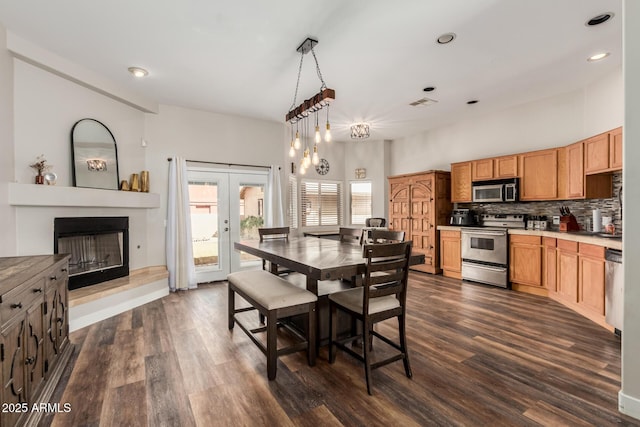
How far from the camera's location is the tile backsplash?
3.84 m

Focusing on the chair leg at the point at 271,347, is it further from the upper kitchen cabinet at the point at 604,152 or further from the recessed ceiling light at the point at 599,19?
the upper kitchen cabinet at the point at 604,152

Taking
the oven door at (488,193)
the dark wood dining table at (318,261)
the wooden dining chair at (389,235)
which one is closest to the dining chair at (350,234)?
the wooden dining chair at (389,235)

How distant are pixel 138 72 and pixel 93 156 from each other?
4.07 ft

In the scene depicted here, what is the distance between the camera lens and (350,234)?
153 inches

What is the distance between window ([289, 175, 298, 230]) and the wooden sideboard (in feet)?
12.9

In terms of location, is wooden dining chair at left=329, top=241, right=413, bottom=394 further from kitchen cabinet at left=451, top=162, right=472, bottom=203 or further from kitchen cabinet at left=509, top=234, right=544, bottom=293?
kitchen cabinet at left=451, top=162, right=472, bottom=203

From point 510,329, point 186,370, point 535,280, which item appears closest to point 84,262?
point 186,370

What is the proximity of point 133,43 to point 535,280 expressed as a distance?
5.76m

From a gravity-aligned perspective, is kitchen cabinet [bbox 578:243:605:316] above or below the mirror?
below

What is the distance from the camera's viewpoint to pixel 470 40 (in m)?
2.98

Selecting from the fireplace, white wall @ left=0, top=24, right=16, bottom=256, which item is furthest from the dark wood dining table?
white wall @ left=0, top=24, right=16, bottom=256

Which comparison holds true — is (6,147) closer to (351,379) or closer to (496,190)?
(351,379)

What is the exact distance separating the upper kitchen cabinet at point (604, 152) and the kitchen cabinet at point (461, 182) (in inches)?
68.7

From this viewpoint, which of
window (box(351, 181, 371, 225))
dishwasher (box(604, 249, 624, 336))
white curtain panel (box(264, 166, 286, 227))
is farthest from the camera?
window (box(351, 181, 371, 225))
